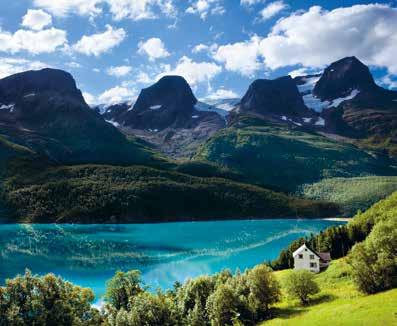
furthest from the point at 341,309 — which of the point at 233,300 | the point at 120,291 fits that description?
the point at 120,291

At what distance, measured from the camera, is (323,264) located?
2453 inches

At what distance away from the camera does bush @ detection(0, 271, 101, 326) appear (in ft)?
115

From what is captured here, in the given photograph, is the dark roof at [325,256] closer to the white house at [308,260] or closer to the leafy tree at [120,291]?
the white house at [308,260]

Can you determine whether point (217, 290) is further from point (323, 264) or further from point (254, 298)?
point (323, 264)

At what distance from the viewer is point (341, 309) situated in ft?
110

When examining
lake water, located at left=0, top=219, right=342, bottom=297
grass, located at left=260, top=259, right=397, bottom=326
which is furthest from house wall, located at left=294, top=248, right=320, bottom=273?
lake water, located at left=0, top=219, right=342, bottom=297

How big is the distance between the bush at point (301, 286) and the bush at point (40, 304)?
17.4 metres

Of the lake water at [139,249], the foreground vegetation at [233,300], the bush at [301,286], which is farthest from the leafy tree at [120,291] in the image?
the lake water at [139,249]

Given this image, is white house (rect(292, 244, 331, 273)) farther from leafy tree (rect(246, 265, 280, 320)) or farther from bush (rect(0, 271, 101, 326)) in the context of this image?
bush (rect(0, 271, 101, 326))

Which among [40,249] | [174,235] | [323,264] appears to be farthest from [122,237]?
[323,264]

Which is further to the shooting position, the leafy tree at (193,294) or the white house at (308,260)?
the white house at (308,260)

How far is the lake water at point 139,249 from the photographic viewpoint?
298ft

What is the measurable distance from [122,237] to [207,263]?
Answer: 192ft

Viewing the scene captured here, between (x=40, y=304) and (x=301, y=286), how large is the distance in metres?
22.6
